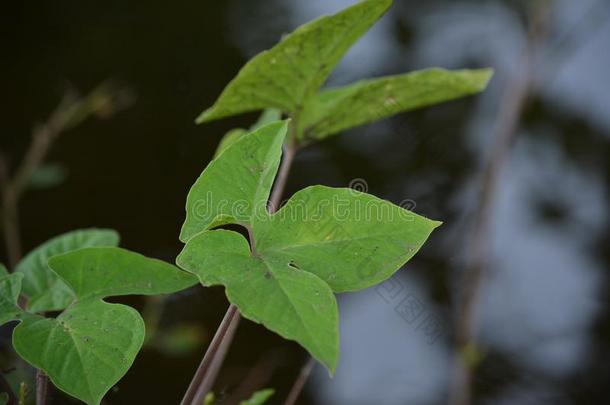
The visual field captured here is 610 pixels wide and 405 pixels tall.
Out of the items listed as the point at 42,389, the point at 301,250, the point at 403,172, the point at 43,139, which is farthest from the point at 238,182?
the point at 403,172

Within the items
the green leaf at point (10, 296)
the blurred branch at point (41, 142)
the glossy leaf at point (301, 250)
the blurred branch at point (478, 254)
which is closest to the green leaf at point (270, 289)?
the glossy leaf at point (301, 250)

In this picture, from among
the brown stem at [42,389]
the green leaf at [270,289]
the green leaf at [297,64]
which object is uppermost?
the green leaf at [297,64]

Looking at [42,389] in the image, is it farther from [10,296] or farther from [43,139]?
[43,139]

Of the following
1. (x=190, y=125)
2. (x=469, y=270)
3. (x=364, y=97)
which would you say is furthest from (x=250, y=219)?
(x=190, y=125)

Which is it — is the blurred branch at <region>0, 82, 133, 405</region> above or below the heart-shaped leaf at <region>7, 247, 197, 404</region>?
below

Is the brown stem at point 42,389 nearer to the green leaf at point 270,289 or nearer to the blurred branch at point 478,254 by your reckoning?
the green leaf at point 270,289

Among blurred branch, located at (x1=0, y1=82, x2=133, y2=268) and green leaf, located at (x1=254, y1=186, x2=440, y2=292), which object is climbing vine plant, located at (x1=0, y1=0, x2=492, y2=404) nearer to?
green leaf, located at (x1=254, y1=186, x2=440, y2=292)

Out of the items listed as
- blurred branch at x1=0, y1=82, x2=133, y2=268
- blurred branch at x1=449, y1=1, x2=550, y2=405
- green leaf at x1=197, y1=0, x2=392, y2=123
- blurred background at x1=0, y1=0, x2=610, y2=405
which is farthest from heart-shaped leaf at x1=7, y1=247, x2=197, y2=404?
blurred branch at x1=449, y1=1, x2=550, y2=405
